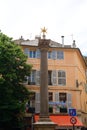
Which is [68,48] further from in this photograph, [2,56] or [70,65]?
[2,56]

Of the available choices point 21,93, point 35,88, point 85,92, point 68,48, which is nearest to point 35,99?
point 35,88

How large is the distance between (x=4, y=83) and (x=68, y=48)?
A: 38.0ft

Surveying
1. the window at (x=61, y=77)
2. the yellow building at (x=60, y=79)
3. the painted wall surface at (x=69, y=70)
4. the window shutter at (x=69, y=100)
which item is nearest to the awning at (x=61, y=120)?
the yellow building at (x=60, y=79)

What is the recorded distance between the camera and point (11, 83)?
29906mm

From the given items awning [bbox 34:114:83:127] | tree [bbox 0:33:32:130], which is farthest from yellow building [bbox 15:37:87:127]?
tree [bbox 0:33:32:130]

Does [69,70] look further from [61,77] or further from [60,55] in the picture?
[60,55]

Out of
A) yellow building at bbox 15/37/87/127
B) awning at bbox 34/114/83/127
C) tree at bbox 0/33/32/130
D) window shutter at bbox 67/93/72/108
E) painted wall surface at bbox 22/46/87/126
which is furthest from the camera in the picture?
painted wall surface at bbox 22/46/87/126

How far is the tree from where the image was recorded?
2831 cm

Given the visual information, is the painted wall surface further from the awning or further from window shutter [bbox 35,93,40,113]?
the awning

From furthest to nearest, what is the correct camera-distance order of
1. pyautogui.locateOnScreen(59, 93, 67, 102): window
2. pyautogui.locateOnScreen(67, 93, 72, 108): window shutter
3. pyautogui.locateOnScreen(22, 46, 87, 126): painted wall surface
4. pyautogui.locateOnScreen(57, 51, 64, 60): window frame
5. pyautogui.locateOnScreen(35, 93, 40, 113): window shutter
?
pyautogui.locateOnScreen(57, 51, 64, 60): window frame
pyautogui.locateOnScreen(22, 46, 87, 126): painted wall surface
pyautogui.locateOnScreen(59, 93, 67, 102): window
pyautogui.locateOnScreen(67, 93, 72, 108): window shutter
pyautogui.locateOnScreen(35, 93, 40, 113): window shutter

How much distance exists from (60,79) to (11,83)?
26.9ft

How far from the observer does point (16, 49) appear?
31891 millimetres

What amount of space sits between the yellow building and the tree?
A: 13.9 feet

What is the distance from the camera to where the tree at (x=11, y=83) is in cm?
2831
